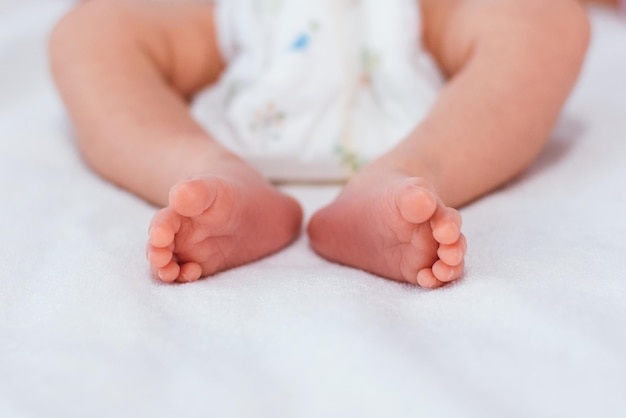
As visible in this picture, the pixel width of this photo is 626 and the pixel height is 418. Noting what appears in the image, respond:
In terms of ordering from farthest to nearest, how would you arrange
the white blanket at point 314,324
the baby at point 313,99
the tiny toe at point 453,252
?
the baby at point 313,99 → the tiny toe at point 453,252 → the white blanket at point 314,324

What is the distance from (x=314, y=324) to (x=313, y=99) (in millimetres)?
455

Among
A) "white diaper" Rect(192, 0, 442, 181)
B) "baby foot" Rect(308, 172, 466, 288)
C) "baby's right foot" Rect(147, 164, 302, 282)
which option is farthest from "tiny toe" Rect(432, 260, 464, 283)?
"white diaper" Rect(192, 0, 442, 181)

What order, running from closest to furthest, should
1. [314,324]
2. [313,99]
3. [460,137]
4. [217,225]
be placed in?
[314,324] → [217,225] → [460,137] → [313,99]

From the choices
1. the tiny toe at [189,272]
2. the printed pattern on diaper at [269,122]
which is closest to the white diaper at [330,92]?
the printed pattern on diaper at [269,122]

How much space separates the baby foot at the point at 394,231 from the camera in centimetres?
64

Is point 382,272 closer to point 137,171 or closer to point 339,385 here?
point 339,385

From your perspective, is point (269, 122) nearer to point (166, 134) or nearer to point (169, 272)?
point (166, 134)

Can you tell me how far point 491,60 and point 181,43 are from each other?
421mm

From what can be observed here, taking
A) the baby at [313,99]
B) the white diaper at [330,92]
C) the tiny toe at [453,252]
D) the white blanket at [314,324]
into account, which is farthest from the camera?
the white diaper at [330,92]

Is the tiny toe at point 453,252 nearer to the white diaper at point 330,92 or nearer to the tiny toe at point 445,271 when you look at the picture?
the tiny toe at point 445,271

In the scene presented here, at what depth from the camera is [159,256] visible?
67 cm

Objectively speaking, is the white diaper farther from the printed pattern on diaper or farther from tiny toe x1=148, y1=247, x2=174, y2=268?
tiny toe x1=148, y1=247, x2=174, y2=268

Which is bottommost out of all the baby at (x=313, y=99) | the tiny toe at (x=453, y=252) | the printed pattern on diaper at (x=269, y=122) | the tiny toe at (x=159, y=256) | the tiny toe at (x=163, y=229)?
the printed pattern on diaper at (x=269, y=122)

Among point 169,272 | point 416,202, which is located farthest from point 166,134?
point 416,202
